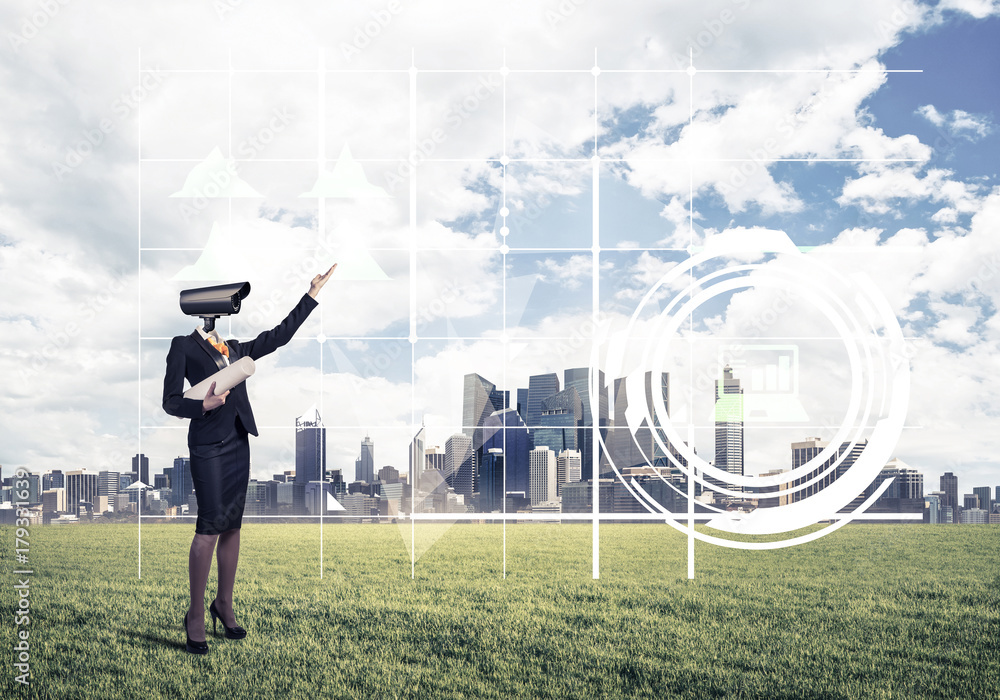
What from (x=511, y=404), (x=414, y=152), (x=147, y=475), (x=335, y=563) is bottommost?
(x=335, y=563)

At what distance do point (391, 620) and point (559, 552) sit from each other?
4139 millimetres

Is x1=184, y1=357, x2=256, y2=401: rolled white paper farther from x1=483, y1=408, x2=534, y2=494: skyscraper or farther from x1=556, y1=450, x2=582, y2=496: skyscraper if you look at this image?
x1=556, y1=450, x2=582, y2=496: skyscraper

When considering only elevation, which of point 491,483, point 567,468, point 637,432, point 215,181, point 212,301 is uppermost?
point 215,181

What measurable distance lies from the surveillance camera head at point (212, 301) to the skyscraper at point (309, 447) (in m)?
2.70

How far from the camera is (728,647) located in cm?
679

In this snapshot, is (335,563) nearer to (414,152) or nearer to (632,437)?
(632,437)

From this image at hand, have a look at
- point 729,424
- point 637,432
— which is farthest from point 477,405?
point 729,424

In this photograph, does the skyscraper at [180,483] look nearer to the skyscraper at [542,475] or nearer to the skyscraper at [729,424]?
the skyscraper at [542,475]

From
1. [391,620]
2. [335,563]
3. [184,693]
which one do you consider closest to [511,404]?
[391,620]

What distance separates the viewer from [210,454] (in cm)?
652

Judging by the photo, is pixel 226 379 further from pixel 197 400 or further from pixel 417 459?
pixel 417 459

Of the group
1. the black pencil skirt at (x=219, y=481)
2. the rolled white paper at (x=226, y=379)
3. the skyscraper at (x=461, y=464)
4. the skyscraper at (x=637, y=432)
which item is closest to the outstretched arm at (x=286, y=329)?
the rolled white paper at (x=226, y=379)

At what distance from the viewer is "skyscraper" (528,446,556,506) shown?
9.99 metres

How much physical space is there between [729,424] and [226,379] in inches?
249
